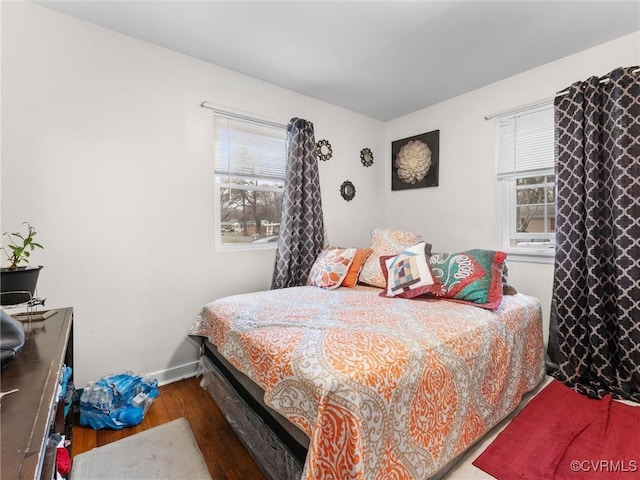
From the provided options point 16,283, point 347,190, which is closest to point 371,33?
point 347,190

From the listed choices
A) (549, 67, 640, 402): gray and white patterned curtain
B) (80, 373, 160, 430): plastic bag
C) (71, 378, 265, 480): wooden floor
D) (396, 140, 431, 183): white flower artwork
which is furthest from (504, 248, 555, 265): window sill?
(80, 373, 160, 430): plastic bag

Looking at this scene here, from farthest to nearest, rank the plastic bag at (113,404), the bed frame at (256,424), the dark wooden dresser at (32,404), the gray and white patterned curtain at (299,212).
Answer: the gray and white patterned curtain at (299,212)
the plastic bag at (113,404)
the bed frame at (256,424)
the dark wooden dresser at (32,404)

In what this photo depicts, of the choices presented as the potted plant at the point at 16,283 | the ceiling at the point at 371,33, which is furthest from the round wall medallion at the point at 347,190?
the potted plant at the point at 16,283

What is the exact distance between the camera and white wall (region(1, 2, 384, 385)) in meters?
1.78

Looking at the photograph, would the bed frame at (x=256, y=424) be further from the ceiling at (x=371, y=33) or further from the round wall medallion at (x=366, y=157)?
the round wall medallion at (x=366, y=157)

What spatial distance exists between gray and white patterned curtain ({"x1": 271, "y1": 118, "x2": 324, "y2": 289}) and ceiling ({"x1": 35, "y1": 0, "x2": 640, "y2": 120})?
1.67 feet

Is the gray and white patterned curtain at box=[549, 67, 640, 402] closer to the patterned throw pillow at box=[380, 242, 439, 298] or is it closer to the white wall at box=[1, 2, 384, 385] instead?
the patterned throw pillow at box=[380, 242, 439, 298]

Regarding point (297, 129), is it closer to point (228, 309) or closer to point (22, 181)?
point (228, 309)

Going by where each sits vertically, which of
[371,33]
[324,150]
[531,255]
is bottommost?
[531,255]

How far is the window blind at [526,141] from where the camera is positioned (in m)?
2.50

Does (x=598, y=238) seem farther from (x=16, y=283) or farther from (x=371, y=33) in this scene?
(x=16, y=283)

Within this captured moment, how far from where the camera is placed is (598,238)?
211 centimetres

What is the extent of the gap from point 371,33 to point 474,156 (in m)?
1.53

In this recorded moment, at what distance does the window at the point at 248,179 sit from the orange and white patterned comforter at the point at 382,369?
0.87m
